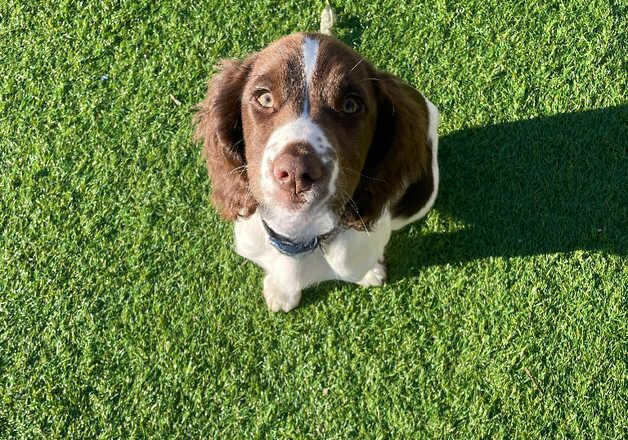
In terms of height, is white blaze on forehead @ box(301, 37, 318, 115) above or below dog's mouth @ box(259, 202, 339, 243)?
above

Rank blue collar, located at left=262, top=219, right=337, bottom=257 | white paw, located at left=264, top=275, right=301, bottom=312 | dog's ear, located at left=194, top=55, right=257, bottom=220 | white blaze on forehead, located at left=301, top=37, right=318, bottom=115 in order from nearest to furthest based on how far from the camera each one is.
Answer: white blaze on forehead, located at left=301, top=37, right=318, bottom=115
dog's ear, located at left=194, top=55, right=257, bottom=220
blue collar, located at left=262, top=219, right=337, bottom=257
white paw, located at left=264, top=275, right=301, bottom=312

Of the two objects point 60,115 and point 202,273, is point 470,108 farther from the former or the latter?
point 60,115

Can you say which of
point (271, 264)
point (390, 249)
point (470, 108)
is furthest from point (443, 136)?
point (271, 264)

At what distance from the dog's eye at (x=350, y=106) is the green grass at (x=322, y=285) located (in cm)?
147

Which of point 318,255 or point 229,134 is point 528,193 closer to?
point 318,255

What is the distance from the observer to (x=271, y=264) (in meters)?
2.99

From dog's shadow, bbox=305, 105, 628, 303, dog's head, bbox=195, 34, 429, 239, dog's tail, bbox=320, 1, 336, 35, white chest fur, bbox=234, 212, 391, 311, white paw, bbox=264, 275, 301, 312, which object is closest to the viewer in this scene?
dog's head, bbox=195, 34, 429, 239

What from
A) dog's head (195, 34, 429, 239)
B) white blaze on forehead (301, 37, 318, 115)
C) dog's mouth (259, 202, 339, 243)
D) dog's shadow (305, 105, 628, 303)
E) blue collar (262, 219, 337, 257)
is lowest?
dog's shadow (305, 105, 628, 303)

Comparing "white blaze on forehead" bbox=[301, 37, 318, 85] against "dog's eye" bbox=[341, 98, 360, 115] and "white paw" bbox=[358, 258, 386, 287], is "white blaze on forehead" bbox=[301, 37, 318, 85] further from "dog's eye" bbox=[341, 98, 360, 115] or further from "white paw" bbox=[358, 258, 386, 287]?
"white paw" bbox=[358, 258, 386, 287]

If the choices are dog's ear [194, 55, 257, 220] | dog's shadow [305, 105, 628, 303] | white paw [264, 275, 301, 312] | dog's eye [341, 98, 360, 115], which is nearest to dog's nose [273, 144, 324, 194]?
dog's eye [341, 98, 360, 115]

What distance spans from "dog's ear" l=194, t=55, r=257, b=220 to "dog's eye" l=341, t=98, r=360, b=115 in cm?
47

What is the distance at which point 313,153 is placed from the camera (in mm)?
1914

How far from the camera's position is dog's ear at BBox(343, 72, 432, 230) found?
2377mm

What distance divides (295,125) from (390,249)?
165 cm
